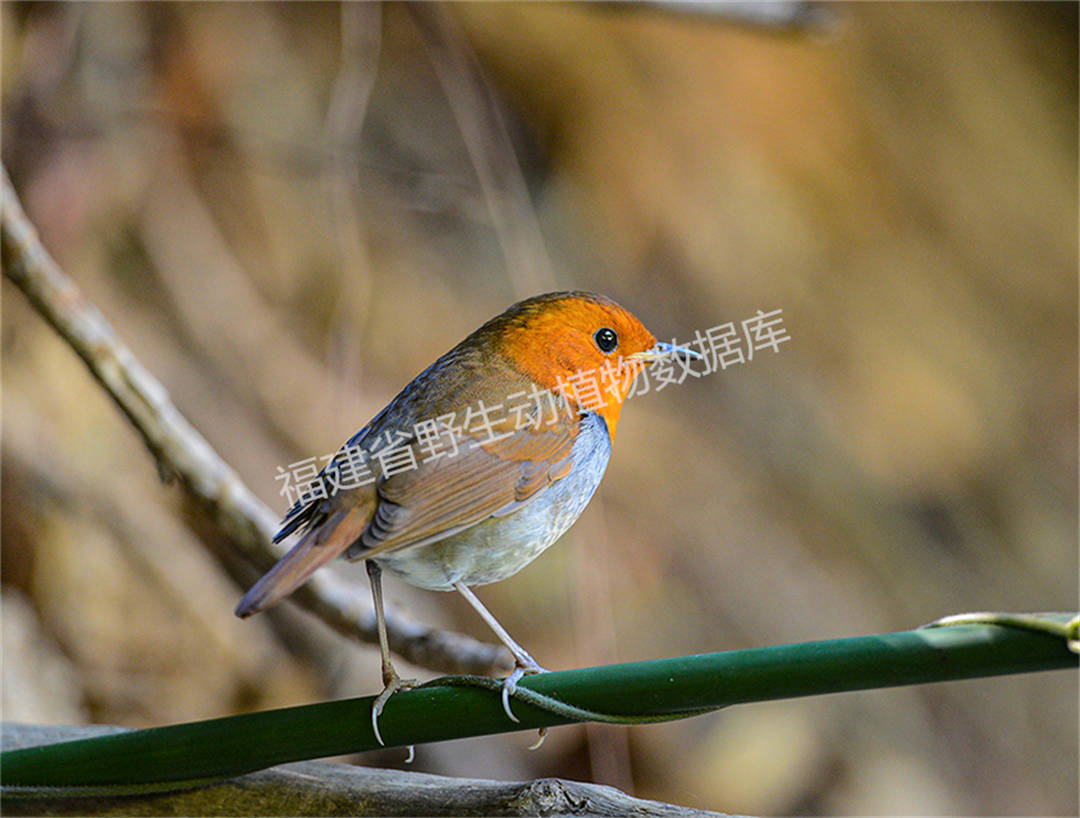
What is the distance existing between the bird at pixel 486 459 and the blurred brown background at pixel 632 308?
1414 mm

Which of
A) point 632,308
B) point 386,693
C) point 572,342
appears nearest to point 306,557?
point 386,693

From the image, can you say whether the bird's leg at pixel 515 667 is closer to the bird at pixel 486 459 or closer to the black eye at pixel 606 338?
the bird at pixel 486 459

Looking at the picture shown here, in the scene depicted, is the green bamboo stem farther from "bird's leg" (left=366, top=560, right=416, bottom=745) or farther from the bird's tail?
the bird's tail

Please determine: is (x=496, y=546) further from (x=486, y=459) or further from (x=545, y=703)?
(x=545, y=703)

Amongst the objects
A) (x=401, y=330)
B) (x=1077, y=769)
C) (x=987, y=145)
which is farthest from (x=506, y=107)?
(x=1077, y=769)

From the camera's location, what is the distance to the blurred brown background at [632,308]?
296 cm

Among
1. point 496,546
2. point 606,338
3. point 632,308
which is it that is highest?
point 632,308

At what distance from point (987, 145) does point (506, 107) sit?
5.25 ft

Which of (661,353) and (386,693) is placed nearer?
(386,693)

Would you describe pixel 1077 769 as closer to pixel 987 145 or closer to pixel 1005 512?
pixel 1005 512

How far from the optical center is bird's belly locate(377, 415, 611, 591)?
4.56 feet

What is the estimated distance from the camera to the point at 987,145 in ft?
11.5

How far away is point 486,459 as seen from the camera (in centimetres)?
142

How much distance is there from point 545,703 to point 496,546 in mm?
269
